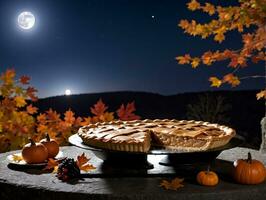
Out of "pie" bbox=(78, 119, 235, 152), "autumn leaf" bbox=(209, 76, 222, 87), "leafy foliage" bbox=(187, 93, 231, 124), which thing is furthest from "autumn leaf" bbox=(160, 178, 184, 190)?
"leafy foliage" bbox=(187, 93, 231, 124)

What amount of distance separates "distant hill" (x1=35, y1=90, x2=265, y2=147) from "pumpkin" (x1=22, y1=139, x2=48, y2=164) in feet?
29.9

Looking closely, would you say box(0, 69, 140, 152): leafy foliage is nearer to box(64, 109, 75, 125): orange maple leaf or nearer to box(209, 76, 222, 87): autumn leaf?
box(64, 109, 75, 125): orange maple leaf

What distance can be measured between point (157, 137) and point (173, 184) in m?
0.76

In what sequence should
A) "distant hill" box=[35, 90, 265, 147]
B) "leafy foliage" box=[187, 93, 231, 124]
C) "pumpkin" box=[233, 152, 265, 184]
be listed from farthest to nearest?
"distant hill" box=[35, 90, 265, 147] → "leafy foliage" box=[187, 93, 231, 124] → "pumpkin" box=[233, 152, 265, 184]

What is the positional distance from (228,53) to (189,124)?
157 centimetres

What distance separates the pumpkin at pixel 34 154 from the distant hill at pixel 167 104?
9.10 m

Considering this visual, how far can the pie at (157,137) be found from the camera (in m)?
4.31

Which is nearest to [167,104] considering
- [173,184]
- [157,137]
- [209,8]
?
[209,8]

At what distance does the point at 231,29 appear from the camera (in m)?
6.22

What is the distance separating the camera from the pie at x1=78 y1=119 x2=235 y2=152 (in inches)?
170

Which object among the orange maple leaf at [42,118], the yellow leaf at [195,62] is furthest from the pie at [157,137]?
the orange maple leaf at [42,118]

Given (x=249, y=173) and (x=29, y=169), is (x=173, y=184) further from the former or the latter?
(x=29, y=169)

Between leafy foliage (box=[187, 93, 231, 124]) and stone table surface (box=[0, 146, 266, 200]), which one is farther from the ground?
leafy foliage (box=[187, 93, 231, 124])

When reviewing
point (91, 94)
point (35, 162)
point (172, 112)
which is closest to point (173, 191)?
point (35, 162)
